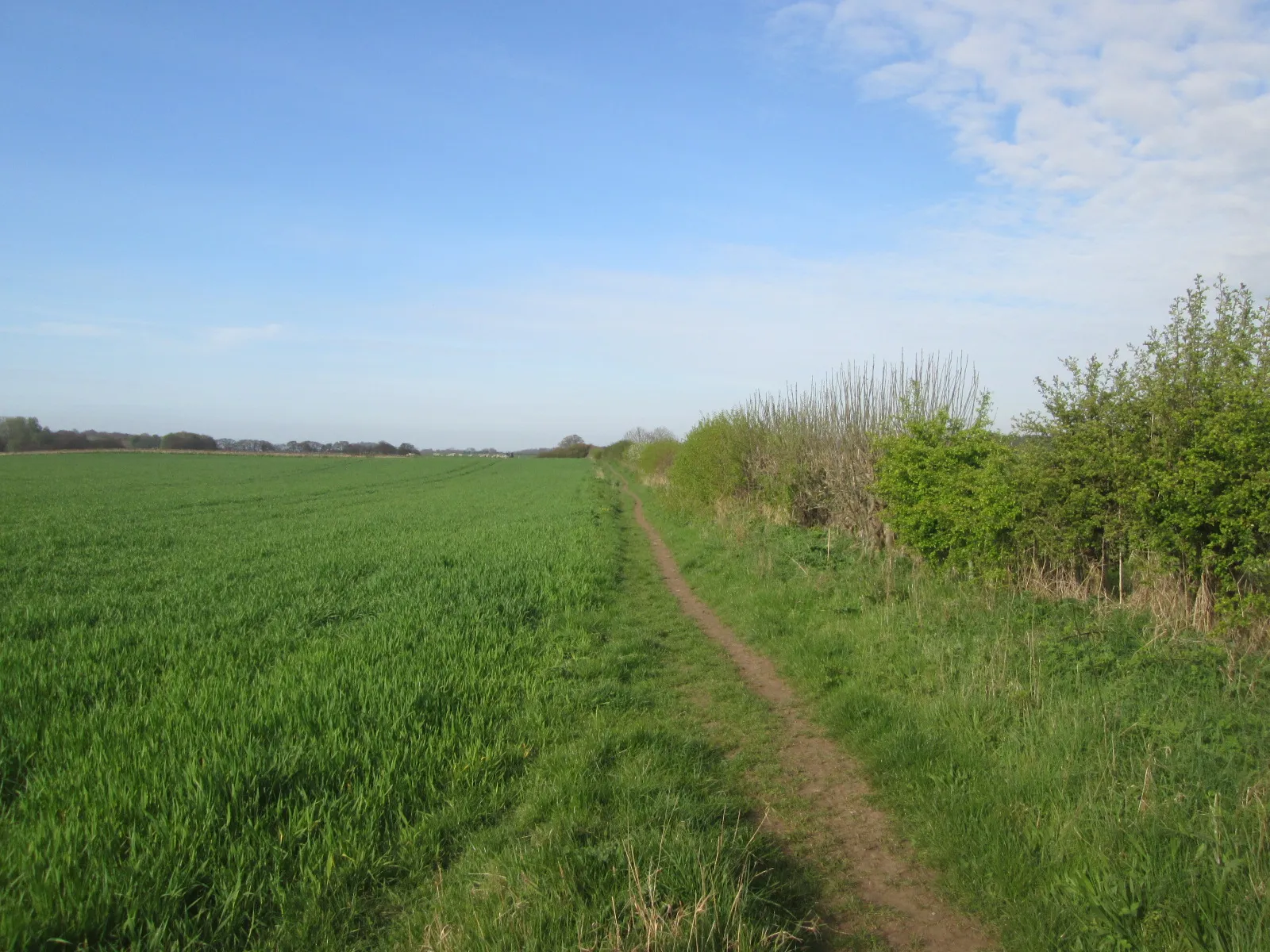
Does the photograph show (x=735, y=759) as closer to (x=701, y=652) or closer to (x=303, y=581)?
(x=701, y=652)

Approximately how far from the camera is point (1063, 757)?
4582 millimetres

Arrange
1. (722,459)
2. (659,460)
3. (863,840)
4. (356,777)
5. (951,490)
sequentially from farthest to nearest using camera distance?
1. (659,460)
2. (722,459)
3. (951,490)
4. (356,777)
5. (863,840)

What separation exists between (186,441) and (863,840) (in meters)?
127

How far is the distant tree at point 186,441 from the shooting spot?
106 metres

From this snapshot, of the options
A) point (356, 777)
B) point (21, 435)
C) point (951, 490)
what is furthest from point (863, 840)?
point (21, 435)

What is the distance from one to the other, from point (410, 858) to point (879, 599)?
7.34 meters

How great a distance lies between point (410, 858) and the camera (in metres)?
3.85

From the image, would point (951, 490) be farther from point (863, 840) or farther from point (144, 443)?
point (144, 443)

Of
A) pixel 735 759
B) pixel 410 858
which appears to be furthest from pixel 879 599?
pixel 410 858

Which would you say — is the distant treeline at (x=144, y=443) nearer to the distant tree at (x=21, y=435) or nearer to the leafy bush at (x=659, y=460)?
the distant tree at (x=21, y=435)

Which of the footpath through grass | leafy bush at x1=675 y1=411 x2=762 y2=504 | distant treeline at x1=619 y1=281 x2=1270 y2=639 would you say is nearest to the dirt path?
the footpath through grass

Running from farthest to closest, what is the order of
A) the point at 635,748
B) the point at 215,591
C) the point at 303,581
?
1. the point at 303,581
2. the point at 215,591
3. the point at 635,748

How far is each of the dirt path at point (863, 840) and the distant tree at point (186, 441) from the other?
12291cm

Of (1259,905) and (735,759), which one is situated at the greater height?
(1259,905)
